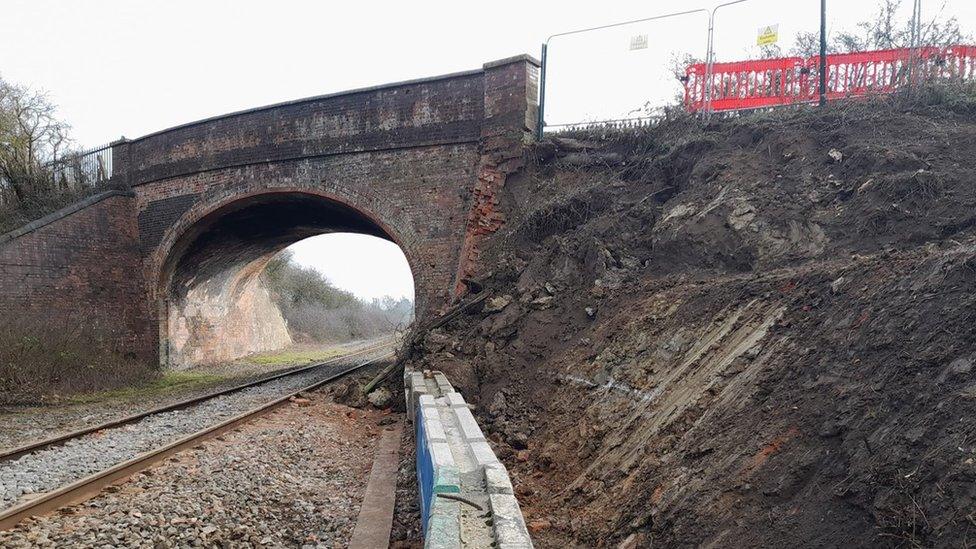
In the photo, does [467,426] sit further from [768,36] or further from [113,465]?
[768,36]

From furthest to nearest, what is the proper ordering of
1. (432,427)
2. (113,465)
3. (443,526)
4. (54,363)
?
1. (54,363)
2. (113,465)
3. (432,427)
4. (443,526)

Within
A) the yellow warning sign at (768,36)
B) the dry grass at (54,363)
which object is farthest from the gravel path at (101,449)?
the yellow warning sign at (768,36)

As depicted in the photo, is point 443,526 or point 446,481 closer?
point 443,526

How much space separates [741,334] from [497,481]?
2.50 meters

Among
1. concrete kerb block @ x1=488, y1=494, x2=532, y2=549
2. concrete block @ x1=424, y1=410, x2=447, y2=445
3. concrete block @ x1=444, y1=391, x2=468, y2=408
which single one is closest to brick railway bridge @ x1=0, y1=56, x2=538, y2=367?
concrete block @ x1=444, y1=391, x2=468, y2=408

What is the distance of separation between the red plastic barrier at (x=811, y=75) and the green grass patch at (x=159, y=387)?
11312 millimetres

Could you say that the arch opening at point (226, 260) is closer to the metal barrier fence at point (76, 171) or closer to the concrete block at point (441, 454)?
the metal barrier fence at point (76, 171)

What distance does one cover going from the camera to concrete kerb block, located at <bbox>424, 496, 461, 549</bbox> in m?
3.07

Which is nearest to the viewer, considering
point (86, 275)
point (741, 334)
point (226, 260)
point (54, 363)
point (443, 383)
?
point (741, 334)

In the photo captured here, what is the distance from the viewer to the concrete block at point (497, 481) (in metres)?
3.72

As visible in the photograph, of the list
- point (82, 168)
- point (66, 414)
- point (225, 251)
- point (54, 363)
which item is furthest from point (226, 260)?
point (66, 414)

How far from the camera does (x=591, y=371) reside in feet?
20.8

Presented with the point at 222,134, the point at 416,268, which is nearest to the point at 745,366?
the point at 416,268

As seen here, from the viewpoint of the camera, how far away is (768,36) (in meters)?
9.34
